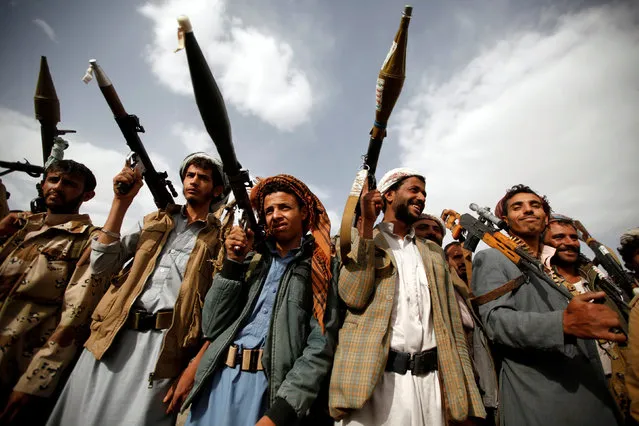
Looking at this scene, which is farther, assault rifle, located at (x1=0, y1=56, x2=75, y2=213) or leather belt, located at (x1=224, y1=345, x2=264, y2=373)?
assault rifle, located at (x1=0, y1=56, x2=75, y2=213)

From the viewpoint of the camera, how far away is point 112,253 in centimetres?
296

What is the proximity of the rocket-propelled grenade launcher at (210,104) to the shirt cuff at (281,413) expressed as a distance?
1.70 meters

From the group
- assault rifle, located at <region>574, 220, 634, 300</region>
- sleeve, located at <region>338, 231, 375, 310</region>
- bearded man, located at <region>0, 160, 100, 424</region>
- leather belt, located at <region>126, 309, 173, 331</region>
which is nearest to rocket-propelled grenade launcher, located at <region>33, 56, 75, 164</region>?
bearded man, located at <region>0, 160, 100, 424</region>

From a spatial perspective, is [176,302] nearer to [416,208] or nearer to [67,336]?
[67,336]

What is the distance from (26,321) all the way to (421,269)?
4.31m

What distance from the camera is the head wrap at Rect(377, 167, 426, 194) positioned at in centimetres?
364

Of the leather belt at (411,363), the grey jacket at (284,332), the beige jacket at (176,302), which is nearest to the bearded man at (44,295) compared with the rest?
the beige jacket at (176,302)

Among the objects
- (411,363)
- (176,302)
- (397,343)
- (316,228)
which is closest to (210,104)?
(316,228)

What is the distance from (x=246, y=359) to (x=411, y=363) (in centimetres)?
143

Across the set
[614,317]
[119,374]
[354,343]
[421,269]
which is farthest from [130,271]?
[614,317]

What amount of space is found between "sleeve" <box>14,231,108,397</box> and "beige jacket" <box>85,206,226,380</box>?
0.36m

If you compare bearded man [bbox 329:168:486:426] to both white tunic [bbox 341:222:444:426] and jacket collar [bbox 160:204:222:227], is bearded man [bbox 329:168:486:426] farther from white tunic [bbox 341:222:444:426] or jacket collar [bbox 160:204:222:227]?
jacket collar [bbox 160:204:222:227]

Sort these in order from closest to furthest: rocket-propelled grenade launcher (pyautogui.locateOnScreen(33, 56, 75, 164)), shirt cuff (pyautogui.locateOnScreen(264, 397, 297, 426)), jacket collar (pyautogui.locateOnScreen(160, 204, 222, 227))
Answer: shirt cuff (pyautogui.locateOnScreen(264, 397, 297, 426)), jacket collar (pyautogui.locateOnScreen(160, 204, 222, 227)), rocket-propelled grenade launcher (pyautogui.locateOnScreen(33, 56, 75, 164))

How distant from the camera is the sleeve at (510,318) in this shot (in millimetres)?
2418
